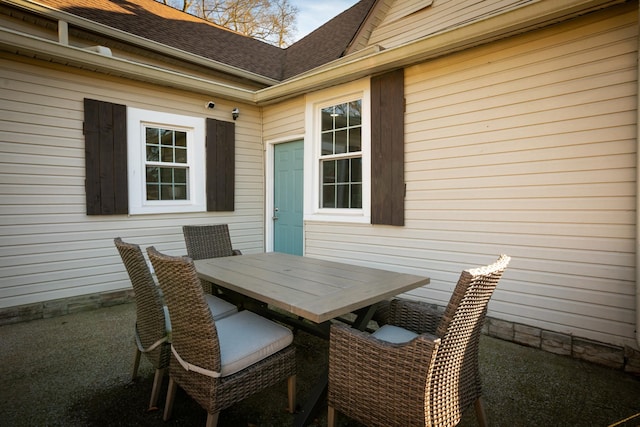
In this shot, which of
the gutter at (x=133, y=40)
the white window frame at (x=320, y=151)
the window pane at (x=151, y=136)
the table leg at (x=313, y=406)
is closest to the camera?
the table leg at (x=313, y=406)

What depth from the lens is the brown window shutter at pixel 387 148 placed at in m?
3.69

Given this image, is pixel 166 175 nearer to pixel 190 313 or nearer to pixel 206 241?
pixel 206 241

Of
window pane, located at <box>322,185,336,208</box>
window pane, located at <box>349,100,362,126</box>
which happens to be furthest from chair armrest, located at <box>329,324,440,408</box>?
window pane, located at <box>349,100,362,126</box>

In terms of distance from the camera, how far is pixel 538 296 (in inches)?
113

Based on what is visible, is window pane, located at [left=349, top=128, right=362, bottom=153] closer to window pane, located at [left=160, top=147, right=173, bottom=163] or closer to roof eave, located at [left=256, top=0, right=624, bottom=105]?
roof eave, located at [left=256, top=0, right=624, bottom=105]

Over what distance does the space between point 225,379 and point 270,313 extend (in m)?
1.09

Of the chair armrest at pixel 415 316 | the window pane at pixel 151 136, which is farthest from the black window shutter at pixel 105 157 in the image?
the chair armrest at pixel 415 316

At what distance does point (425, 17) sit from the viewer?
4.20m

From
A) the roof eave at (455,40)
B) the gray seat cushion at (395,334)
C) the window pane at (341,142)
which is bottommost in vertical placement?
the gray seat cushion at (395,334)

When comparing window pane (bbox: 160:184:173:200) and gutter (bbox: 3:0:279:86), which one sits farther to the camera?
window pane (bbox: 160:184:173:200)

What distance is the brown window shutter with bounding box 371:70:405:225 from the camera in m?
3.69

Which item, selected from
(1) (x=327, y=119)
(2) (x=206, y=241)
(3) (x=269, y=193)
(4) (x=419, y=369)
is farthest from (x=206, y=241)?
(4) (x=419, y=369)

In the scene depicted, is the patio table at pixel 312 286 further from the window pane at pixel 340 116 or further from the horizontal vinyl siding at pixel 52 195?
the window pane at pixel 340 116

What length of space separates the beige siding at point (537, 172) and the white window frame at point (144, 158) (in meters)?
2.89
